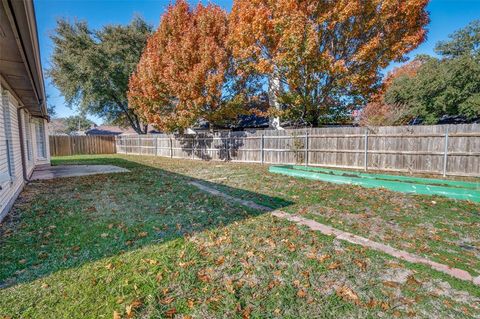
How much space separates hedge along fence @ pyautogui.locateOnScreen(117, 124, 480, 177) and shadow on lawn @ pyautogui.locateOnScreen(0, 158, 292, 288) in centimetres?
573

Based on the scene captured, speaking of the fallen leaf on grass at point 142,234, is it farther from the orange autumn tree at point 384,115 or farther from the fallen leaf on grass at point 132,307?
the orange autumn tree at point 384,115

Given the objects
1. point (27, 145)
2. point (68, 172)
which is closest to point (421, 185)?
point (68, 172)

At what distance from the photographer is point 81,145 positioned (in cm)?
2388

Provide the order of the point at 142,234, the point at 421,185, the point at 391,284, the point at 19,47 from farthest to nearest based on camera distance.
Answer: the point at 421,185
the point at 142,234
the point at 19,47
the point at 391,284

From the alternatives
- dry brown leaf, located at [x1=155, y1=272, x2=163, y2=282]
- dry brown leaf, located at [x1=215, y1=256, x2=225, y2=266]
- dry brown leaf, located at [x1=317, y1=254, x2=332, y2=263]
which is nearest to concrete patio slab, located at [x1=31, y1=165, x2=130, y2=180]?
dry brown leaf, located at [x1=155, y1=272, x2=163, y2=282]

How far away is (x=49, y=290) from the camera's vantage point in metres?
2.38

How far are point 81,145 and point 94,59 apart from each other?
313 inches

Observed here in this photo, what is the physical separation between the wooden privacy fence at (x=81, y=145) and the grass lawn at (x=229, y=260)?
21.1 metres

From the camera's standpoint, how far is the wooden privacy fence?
22.8 metres

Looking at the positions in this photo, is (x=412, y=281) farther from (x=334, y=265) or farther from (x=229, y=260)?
(x=229, y=260)

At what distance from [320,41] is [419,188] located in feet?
24.0

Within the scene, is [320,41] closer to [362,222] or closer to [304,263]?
[362,222]

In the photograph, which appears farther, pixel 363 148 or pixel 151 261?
pixel 363 148

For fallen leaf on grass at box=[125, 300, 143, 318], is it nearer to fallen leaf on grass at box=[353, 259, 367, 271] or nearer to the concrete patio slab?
fallen leaf on grass at box=[353, 259, 367, 271]
